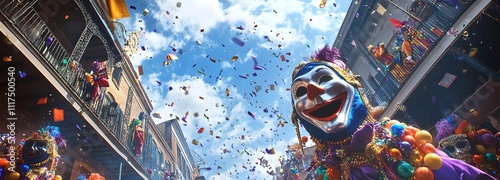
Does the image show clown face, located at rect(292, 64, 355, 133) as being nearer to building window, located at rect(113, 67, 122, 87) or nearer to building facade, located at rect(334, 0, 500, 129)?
building facade, located at rect(334, 0, 500, 129)

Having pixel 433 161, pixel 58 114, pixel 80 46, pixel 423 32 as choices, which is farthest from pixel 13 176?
pixel 423 32

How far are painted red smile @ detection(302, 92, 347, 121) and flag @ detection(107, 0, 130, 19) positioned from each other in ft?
20.2

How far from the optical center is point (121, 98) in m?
12.5

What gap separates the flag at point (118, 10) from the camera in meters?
7.15

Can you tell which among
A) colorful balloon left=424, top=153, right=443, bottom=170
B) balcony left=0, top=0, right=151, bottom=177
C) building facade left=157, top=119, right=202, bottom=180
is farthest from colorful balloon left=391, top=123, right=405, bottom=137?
building facade left=157, top=119, right=202, bottom=180

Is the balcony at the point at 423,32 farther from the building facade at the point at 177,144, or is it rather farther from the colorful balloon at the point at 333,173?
the building facade at the point at 177,144

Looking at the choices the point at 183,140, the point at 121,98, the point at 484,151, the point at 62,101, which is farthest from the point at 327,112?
the point at 183,140

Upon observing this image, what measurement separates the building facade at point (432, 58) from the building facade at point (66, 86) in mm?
6691

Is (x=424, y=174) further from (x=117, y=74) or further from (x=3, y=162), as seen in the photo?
(x=117, y=74)

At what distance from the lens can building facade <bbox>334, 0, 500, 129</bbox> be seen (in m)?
6.23

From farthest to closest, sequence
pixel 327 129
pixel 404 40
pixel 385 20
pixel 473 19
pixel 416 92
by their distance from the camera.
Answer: pixel 385 20 < pixel 404 40 < pixel 416 92 < pixel 473 19 < pixel 327 129

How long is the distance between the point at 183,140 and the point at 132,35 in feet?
50.3

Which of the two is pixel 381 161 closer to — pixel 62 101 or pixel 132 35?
pixel 62 101

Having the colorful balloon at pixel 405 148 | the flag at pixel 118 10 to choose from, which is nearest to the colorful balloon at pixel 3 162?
the flag at pixel 118 10
